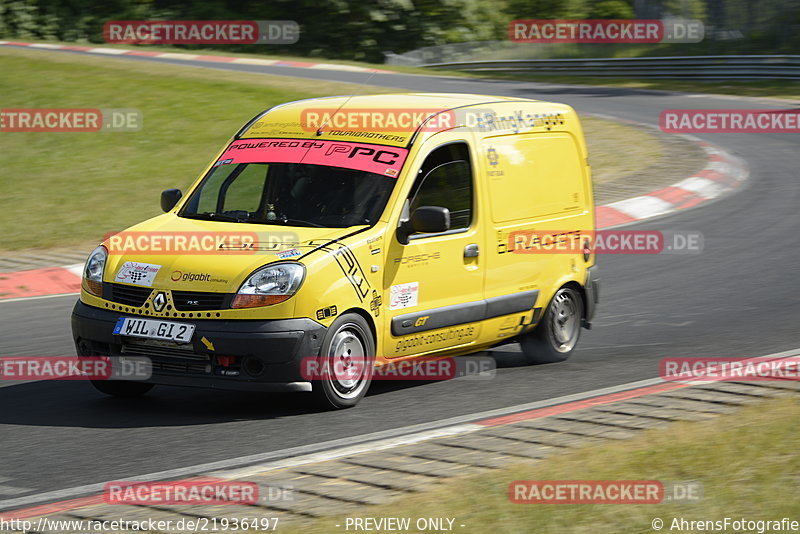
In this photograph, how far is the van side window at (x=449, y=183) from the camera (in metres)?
7.57

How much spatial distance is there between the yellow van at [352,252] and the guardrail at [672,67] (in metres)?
27.3

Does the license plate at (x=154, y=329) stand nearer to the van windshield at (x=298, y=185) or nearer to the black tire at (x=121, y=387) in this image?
the black tire at (x=121, y=387)

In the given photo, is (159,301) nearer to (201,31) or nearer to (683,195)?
(683,195)

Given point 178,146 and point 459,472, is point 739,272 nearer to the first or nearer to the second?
point 459,472

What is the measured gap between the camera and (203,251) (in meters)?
6.88

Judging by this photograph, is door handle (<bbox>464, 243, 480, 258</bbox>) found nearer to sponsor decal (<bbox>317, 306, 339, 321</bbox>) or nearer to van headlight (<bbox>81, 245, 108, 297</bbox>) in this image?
sponsor decal (<bbox>317, 306, 339, 321</bbox>)

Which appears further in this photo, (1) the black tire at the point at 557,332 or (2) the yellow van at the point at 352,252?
(1) the black tire at the point at 557,332

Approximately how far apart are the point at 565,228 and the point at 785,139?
51.5ft

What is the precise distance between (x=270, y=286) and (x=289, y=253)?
0.80ft

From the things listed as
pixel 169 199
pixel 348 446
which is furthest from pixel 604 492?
pixel 169 199

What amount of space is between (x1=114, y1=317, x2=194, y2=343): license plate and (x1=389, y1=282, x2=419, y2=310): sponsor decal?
1.29 meters

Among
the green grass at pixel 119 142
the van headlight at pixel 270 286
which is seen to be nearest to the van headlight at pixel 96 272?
the van headlight at pixel 270 286

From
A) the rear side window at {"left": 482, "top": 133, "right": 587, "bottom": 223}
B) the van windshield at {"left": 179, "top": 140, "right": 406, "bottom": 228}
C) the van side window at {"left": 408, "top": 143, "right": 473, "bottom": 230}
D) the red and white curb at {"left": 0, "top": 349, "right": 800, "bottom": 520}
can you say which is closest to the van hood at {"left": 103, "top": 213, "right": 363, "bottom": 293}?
the van windshield at {"left": 179, "top": 140, "right": 406, "bottom": 228}

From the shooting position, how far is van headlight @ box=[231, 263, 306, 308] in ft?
21.7
